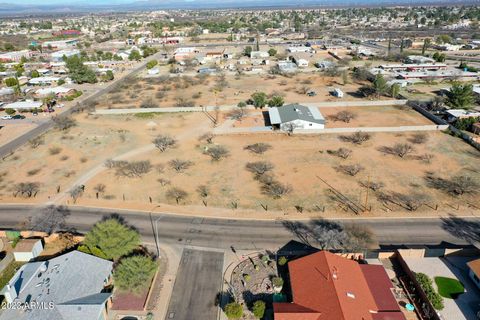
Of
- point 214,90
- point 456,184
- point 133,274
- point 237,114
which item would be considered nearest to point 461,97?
point 456,184

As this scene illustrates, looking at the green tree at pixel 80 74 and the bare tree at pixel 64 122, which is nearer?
the bare tree at pixel 64 122

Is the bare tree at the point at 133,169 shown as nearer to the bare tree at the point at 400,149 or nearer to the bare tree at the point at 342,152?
the bare tree at the point at 342,152

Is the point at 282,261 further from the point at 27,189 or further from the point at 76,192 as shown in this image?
the point at 27,189

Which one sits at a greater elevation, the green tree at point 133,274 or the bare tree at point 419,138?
the green tree at point 133,274

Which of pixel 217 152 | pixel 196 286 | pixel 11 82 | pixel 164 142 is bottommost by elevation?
pixel 196 286

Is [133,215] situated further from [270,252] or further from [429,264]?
[429,264]

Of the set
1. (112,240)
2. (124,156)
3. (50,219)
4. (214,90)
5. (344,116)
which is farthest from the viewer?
(214,90)

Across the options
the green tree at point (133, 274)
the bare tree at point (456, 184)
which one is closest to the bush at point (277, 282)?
the green tree at point (133, 274)
